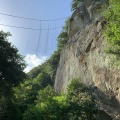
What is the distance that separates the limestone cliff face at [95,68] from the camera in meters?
22.2

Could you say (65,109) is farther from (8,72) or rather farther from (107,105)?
(8,72)

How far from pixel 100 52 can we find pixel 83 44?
19.8ft

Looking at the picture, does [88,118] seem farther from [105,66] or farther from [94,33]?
[94,33]

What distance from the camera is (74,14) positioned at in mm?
41531

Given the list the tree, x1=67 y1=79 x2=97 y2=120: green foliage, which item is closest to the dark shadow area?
x1=67 y1=79 x2=97 y2=120: green foliage

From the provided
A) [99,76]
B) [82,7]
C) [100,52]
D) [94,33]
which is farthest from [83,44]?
[82,7]

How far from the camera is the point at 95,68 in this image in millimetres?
25875

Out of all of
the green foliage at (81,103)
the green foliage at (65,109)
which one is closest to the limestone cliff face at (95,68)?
the green foliage at (81,103)

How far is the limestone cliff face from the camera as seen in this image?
2219 centimetres

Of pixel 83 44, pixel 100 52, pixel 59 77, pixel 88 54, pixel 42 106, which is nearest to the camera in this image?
pixel 42 106

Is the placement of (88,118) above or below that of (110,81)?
below

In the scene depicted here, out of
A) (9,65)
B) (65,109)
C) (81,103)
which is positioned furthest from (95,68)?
(9,65)

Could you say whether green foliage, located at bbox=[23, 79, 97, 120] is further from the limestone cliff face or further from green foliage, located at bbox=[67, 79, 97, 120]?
the limestone cliff face

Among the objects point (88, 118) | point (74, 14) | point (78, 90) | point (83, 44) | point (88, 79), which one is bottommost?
point (88, 118)
